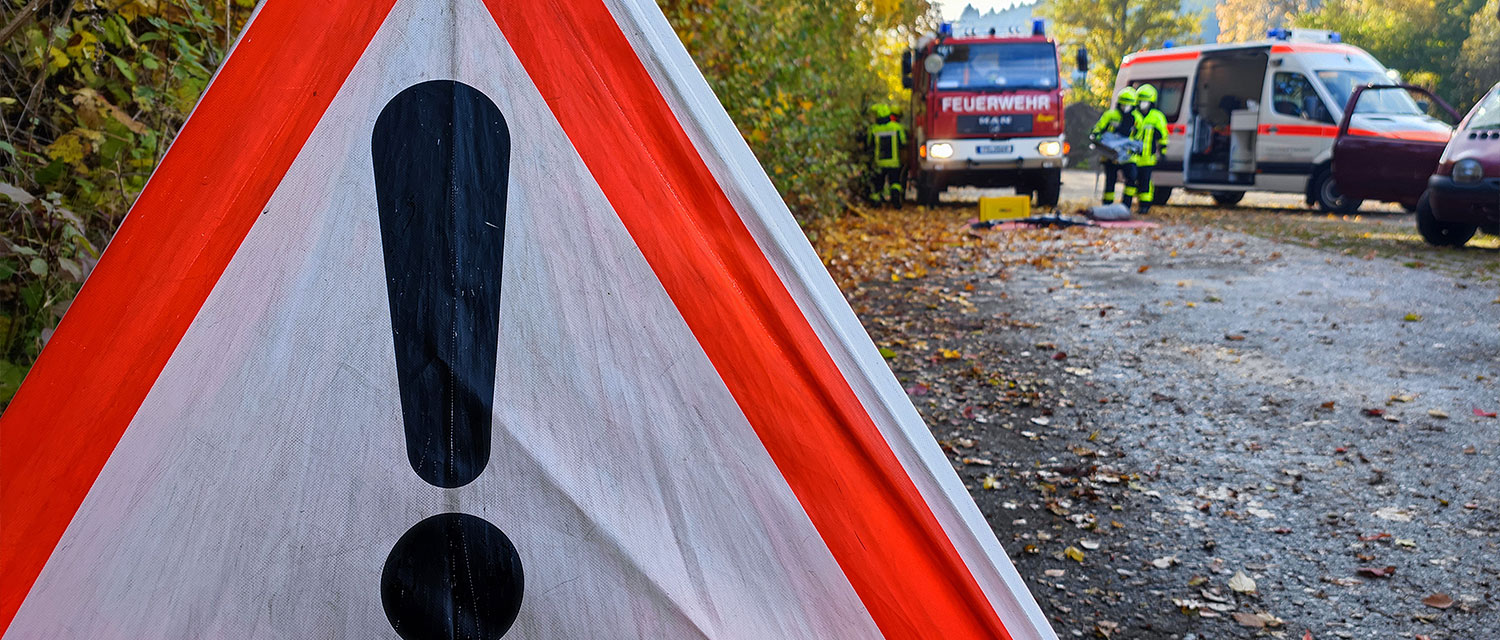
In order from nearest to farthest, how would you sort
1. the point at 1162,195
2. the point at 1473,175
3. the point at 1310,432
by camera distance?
1. the point at 1310,432
2. the point at 1473,175
3. the point at 1162,195

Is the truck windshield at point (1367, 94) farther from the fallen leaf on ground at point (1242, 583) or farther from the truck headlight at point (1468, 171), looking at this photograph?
the fallen leaf on ground at point (1242, 583)

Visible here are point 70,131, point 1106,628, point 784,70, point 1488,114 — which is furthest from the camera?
point 1488,114

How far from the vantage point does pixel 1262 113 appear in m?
17.3

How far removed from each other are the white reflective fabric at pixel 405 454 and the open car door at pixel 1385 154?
1461 centimetres

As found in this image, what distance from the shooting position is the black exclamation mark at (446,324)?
4.97ft

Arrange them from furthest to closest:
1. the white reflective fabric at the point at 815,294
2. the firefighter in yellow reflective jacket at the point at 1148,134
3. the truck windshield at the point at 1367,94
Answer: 1. the firefighter in yellow reflective jacket at the point at 1148,134
2. the truck windshield at the point at 1367,94
3. the white reflective fabric at the point at 815,294

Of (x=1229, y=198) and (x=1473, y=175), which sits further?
(x=1229, y=198)

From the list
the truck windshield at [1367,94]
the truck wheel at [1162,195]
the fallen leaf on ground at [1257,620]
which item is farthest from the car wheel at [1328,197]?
the fallen leaf on ground at [1257,620]

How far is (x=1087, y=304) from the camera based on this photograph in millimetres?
8500

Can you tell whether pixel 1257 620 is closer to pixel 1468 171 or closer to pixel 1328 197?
pixel 1468 171

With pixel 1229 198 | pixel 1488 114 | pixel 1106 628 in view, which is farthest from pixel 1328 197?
pixel 1106 628

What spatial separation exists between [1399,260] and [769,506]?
11121mm

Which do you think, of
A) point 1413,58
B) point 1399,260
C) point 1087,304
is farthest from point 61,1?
point 1413,58

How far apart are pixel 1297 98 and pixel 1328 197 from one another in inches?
63.5
